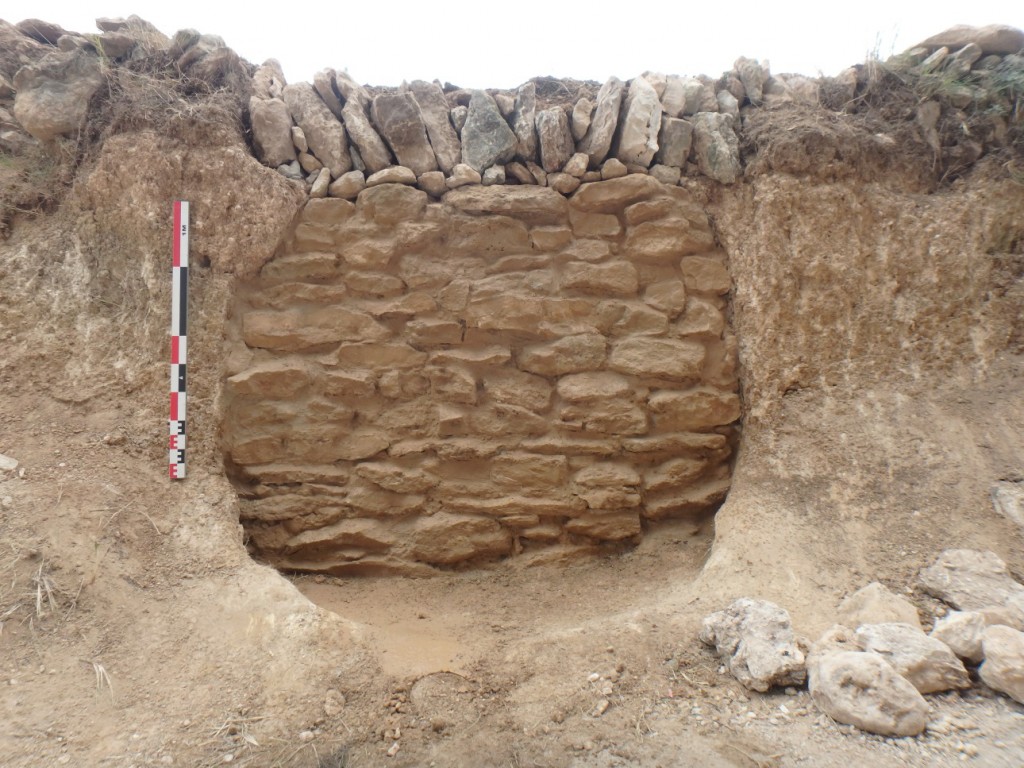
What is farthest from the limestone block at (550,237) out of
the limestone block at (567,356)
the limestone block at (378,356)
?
the limestone block at (378,356)

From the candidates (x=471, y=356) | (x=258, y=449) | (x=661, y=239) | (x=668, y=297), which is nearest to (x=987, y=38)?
(x=661, y=239)

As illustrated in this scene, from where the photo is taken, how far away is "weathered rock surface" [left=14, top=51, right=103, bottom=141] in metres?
3.01

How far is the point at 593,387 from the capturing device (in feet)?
10.3

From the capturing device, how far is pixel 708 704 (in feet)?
6.64

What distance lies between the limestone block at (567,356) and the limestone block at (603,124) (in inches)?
33.1

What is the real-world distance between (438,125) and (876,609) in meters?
2.71

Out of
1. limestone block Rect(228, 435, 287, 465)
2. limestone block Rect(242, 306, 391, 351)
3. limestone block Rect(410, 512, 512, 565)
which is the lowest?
limestone block Rect(410, 512, 512, 565)

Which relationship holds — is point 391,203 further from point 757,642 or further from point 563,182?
point 757,642

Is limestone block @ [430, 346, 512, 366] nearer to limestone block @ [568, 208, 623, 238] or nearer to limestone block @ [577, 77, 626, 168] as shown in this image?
limestone block @ [568, 208, 623, 238]

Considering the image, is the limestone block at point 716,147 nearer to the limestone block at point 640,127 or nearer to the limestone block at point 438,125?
the limestone block at point 640,127

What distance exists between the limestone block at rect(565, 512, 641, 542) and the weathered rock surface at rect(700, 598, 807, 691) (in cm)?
89

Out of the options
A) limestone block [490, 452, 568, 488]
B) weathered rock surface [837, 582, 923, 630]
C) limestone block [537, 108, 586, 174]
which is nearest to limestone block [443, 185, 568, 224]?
Answer: limestone block [537, 108, 586, 174]

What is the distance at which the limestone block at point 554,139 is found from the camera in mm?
3113

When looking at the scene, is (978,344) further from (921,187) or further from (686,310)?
(686,310)
